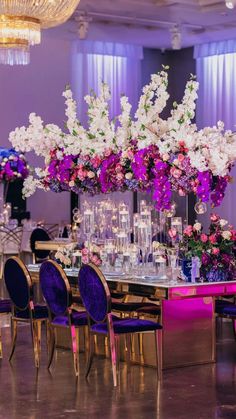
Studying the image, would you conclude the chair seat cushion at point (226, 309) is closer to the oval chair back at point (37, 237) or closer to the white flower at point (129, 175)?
the white flower at point (129, 175)

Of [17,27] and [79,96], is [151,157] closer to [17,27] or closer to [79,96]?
[17,27]

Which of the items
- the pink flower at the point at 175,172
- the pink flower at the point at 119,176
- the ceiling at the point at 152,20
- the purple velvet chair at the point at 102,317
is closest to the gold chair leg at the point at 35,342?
the purple velvet chair at the point at 102,317

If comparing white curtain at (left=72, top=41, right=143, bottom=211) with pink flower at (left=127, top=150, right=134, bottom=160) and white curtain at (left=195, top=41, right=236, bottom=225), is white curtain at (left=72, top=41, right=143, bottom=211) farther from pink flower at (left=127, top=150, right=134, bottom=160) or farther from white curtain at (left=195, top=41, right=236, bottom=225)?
pink flower at (left=127, top=150, right=134, bottom=160)

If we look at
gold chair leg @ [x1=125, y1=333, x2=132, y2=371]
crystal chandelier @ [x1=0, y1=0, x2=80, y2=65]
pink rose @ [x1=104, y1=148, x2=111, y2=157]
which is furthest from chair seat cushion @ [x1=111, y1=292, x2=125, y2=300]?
crystal chandelier @ [x1=0, y1=0, x2=80, y2=65]

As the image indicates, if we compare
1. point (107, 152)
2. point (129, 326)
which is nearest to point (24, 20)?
point (107, 152)

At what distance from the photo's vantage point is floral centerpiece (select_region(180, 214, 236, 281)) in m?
7.97

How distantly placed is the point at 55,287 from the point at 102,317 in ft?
2.01

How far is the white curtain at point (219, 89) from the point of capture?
16297 mm

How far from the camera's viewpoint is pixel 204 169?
7.70 meters

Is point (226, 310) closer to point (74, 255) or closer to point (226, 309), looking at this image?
point (226, 309)

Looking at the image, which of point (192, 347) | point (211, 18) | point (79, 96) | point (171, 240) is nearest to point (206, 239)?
point (171, 240)

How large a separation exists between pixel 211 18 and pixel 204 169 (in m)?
7.27

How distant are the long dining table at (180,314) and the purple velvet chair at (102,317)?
232 millimetres

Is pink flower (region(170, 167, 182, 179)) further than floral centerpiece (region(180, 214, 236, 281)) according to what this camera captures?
No
